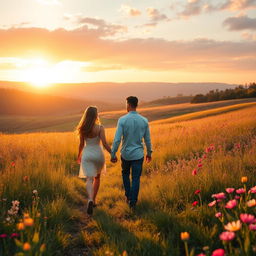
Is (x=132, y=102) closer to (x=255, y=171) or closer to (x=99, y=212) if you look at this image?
(x=99, y=212)

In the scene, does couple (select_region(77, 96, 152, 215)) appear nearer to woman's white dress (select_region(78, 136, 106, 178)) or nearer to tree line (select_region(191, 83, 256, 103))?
woman's white dress (select_region(78, 136, 106, 178))

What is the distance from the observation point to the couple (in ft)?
20.2

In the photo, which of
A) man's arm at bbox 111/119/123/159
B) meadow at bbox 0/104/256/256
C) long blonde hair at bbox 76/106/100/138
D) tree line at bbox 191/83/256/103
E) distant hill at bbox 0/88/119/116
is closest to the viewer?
meadow at bbox 0/104/256/256

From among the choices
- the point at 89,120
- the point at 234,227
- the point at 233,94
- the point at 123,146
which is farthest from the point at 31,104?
the point at 234,227

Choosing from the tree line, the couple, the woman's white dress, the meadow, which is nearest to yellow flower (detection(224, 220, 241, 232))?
the meadow

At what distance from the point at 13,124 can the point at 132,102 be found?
62398 millimetres

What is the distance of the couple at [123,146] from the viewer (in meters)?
6.17

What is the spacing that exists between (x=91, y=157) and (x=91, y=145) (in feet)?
0.86

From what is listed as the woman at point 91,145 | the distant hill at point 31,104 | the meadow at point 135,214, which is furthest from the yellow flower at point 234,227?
the distant hill at point 31,104

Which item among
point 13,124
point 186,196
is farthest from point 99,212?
point 13,124

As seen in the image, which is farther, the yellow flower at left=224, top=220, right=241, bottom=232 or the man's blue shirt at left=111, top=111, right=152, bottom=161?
the man's blue shirt at left=111, top=111, right=152, bottom=161

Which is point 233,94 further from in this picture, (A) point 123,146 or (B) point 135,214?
(B) point 135,214

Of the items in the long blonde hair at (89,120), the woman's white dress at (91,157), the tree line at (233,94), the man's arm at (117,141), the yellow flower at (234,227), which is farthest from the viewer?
the tree line at (233,94)

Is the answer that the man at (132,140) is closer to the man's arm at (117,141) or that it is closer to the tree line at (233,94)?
the man's arm at (117,141)
